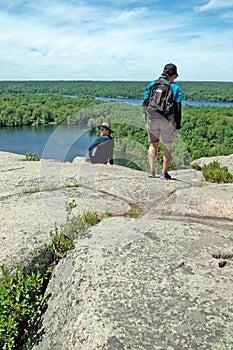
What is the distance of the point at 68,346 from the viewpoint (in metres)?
2.85

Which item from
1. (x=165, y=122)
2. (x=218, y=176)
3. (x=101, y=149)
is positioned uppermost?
(x=165, y=122)

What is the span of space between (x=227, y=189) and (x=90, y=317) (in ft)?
11.9

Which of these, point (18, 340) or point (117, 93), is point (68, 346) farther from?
point (117, 93)

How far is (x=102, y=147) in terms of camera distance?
875cm

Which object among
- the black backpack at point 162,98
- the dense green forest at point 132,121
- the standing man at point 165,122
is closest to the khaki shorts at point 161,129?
the standing man at point 165,122

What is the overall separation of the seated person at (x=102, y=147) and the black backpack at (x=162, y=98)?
2559 mm

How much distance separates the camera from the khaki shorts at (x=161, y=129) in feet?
21.4

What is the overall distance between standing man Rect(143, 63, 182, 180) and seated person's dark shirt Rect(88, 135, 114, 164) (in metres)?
1.92

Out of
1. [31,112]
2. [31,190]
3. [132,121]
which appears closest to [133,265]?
[31,190]

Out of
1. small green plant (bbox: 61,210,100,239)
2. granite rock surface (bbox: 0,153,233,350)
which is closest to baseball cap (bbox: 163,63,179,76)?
granite rock surface (bbox: 0,153,233,350)

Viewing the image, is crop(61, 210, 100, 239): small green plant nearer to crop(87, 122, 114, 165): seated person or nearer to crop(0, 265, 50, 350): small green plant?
crop(0, 265, 50, 350): small green plant

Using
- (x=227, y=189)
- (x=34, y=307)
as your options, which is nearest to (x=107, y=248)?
(x=34, y=307)

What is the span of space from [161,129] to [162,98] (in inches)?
29.9

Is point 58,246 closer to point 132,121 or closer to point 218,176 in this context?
point 218,176
